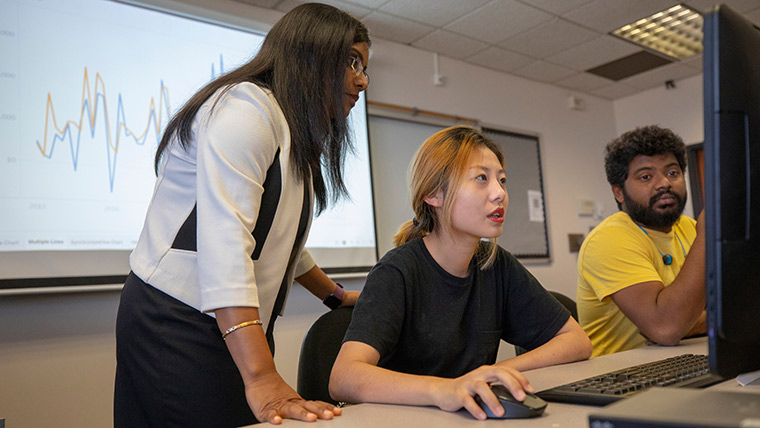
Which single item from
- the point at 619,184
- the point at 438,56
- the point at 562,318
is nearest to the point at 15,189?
the point at 562,318

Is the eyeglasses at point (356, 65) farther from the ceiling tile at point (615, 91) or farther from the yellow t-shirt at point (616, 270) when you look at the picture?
the ceiling tile at point (615, 91)

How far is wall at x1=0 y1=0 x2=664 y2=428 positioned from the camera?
218cm

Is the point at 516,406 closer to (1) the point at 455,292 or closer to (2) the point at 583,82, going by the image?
(1) the point at 455,292

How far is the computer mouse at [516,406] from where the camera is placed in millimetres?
703

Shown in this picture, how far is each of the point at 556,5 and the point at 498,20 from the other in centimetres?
33

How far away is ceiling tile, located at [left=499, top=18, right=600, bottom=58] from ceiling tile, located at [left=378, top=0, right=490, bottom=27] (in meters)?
0.54

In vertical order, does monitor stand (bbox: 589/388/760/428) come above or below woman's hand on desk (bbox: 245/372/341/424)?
above

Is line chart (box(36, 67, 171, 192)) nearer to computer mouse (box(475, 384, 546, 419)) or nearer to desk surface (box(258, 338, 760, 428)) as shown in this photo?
desk surface (box(258, 338, 760, 428))

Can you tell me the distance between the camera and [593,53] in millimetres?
3908

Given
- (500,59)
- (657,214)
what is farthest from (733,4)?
(657,214)

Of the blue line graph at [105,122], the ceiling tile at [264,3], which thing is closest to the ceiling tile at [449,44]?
the ceiling tile at [264,3]

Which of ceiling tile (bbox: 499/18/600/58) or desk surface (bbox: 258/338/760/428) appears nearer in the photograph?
desk surface (bbox: 258/338/760/428)

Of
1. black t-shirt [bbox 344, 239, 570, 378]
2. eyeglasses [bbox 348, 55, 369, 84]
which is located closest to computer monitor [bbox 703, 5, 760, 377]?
black t-shirt [bbox 344, 239, 570, 378]

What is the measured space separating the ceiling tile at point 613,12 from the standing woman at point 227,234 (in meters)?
2.56
